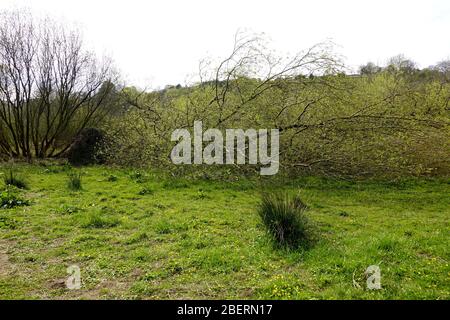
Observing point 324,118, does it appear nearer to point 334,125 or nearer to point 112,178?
point 334,125

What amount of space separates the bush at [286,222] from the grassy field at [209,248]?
188 mm

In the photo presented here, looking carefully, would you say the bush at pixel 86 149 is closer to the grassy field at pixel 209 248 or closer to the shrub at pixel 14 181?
the shrub at pixel 14 181

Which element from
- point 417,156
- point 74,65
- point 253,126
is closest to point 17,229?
point 253,126

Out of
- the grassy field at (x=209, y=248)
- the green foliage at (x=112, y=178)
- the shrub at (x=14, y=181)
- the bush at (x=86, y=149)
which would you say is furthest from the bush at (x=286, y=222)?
the bush at (x=86, y=149)

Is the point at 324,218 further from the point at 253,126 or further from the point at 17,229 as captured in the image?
the point at 17,229

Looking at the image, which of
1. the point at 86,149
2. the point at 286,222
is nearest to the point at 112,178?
the point at 86,149

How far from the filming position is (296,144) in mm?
8867

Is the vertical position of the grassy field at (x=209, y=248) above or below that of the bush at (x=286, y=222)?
below

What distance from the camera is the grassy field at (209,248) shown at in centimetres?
330

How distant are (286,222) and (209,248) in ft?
3.70

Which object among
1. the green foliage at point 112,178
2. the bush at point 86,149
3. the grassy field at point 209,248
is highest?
the bush at point 86,149

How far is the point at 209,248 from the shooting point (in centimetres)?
439
